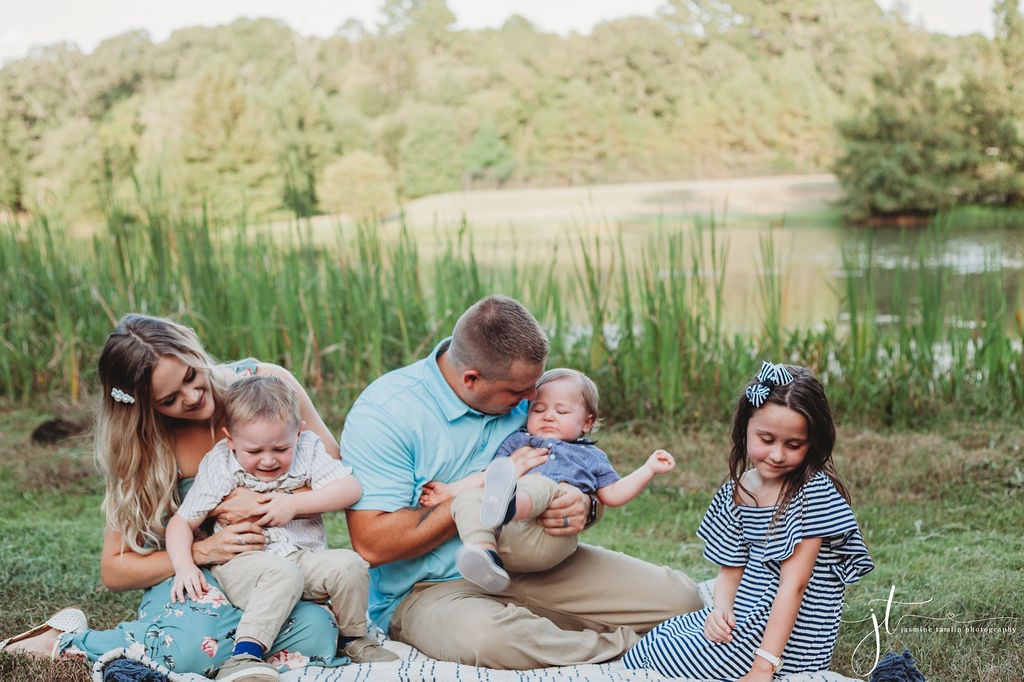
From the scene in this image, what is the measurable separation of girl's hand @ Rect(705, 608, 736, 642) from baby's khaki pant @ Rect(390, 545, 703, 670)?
1.09ft

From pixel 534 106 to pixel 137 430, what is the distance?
30.9m

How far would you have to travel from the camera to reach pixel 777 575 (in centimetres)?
254

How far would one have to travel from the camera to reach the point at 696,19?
3988 cm

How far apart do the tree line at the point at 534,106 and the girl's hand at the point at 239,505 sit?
10556mm

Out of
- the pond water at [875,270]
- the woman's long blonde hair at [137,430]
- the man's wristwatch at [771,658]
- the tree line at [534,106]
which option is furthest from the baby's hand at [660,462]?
the tree line at [534,106]

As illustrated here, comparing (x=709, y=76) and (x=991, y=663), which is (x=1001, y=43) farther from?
(x=991, y=663)

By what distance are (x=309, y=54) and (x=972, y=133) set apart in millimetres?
25529

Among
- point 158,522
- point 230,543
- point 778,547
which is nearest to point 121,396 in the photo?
point 158,522

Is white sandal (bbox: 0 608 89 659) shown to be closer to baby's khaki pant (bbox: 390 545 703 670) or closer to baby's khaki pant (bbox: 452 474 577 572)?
baby's khaki pant (bbox: 390 545 703 670)

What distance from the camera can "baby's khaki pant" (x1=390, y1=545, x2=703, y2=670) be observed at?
8.81ft

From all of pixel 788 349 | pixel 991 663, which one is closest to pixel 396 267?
pixel 788 349

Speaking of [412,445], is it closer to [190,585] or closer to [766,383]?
[190,585]

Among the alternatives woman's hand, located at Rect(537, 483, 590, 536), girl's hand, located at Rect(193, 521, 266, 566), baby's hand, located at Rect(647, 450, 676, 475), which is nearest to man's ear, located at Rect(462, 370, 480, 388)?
woman's hand, located at Rect(537, 483, 590, 536)

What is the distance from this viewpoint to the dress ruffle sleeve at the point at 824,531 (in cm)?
246
